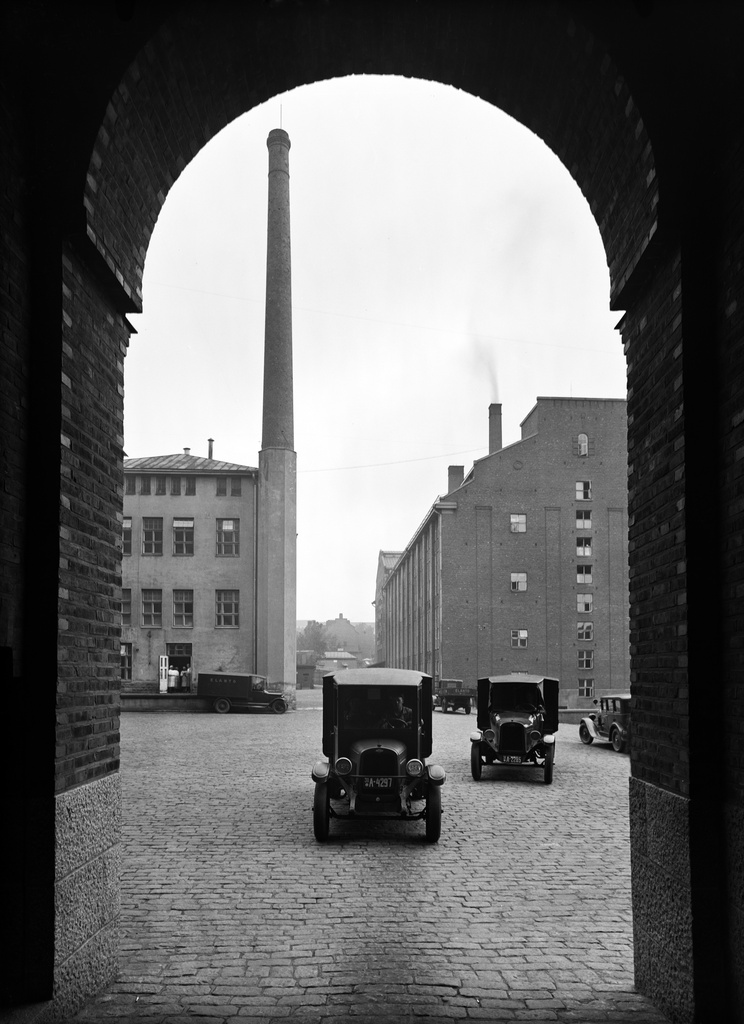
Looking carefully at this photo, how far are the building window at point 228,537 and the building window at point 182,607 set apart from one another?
257 cm

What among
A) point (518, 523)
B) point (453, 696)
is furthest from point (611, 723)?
point (518, 523)

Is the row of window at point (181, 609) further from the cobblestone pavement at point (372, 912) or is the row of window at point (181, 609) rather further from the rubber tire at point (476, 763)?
the cobblestone pavement at point (372, 912)

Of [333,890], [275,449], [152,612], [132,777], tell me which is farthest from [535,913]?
[152,612]

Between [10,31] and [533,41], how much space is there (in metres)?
3.10

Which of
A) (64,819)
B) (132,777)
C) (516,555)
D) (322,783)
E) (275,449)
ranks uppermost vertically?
(275,449)

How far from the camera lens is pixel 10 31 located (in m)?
4.95

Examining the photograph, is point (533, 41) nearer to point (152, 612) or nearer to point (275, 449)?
point (275, 449)

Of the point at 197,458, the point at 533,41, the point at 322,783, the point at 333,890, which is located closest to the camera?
the point at 533,41

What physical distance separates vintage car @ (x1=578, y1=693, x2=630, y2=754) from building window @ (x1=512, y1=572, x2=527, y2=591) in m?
25.3

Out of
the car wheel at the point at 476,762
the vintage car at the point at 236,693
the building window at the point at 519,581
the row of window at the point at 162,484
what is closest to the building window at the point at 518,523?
the building window at the point at 519,581

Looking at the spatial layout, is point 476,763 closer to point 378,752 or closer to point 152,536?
point 378,752

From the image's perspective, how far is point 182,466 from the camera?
4503 centimetres

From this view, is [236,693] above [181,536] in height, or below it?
below

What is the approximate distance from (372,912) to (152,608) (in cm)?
3789
